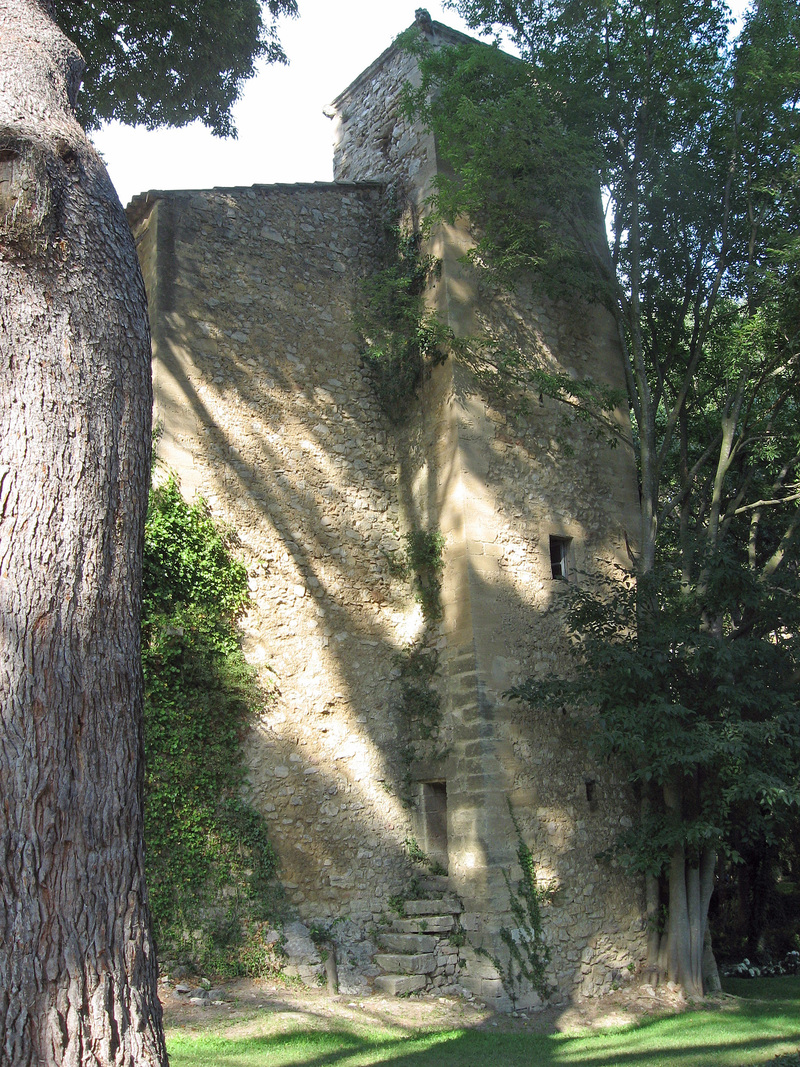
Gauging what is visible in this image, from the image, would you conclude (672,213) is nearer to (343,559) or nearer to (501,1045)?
(343,559)

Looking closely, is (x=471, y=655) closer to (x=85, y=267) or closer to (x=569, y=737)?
(x=569, y=737)

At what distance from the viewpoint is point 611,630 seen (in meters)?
8.62

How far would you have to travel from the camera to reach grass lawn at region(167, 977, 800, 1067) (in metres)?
5.92

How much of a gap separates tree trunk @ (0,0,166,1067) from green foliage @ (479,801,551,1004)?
217 inches

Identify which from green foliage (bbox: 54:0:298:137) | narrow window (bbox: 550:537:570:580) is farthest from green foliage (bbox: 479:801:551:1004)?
green foliage (bbox: 54:0:298:137)

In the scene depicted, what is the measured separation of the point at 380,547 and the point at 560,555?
6.37ft

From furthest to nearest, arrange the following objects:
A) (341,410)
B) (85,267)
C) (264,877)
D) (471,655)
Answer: (341,410) → (471,655) → (264,877) → (85,267)

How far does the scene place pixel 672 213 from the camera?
34.6ft

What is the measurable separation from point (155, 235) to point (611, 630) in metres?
5.97

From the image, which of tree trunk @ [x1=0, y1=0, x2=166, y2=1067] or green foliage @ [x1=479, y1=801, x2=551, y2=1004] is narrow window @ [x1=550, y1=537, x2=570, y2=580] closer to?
green foliage @ [x1=479, y1=801, x2=551, y2=1004]

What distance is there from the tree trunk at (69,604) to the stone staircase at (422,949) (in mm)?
5406

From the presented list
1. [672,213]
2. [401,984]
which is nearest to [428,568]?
[401,984]

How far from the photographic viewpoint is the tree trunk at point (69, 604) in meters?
2.81

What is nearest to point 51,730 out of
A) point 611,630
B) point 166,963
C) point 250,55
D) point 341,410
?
point 166,963
